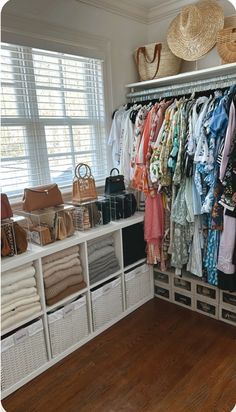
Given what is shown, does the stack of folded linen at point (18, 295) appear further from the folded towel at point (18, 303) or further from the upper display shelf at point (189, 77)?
the upper display shelf at point (189, 77)

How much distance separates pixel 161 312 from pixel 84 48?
7.28 ft

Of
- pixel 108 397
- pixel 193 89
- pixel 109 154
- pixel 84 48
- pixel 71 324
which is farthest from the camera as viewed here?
pixel 109 154

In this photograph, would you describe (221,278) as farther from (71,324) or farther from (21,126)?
(21,126)

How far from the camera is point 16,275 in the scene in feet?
5.65

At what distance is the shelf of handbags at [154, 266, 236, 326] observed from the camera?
7.42 ft

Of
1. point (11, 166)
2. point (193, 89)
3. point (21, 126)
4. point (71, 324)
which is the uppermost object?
point (193, 89)

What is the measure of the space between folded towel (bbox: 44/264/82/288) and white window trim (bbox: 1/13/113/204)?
616mm

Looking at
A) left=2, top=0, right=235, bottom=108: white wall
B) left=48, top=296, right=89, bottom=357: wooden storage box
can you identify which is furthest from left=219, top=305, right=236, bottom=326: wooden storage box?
left=2, top=0, right=235, bottom=108: white wall

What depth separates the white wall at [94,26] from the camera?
2039mm

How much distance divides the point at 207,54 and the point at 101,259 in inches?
70.7

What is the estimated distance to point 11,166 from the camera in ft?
7.04

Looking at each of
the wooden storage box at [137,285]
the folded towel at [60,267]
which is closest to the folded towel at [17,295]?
the folded towel at [60,267]

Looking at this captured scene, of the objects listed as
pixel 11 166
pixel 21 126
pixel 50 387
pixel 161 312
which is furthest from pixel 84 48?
pixel 50 387

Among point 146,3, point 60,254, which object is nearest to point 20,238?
point 60,254
